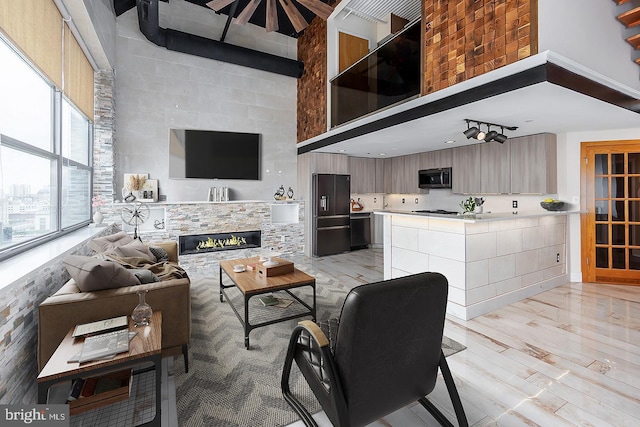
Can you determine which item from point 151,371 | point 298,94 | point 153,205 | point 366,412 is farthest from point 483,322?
point 298,94

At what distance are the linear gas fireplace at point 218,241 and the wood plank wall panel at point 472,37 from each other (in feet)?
14.1

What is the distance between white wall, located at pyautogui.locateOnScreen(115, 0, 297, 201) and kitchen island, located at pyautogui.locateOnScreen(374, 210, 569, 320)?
143 inches

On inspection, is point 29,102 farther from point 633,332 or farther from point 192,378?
point 633,332

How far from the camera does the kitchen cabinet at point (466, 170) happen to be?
5.61 meters

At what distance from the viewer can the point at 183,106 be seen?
19.2 feet

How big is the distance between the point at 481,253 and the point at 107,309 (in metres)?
3.52

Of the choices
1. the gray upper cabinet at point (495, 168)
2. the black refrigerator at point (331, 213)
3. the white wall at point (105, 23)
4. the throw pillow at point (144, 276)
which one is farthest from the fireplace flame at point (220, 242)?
the gray upper cabinet at point (495, 168)

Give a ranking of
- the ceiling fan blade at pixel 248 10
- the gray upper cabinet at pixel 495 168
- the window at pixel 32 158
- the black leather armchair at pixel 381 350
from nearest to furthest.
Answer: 1. the black leather armchair at pixel 381 350
2. the window at pixel 32 158
3. the ceiling fan blade at pixel 248 10
4. the gray upper cabinet at pixel 495 168

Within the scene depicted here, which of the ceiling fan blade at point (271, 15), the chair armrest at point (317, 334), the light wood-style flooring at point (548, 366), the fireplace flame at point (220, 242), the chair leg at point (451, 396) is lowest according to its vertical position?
the light wood-style flooring at point (548, 366)

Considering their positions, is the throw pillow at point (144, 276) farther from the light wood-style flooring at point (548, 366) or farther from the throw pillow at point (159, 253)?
the light wood-style flooring at point (548, 366)

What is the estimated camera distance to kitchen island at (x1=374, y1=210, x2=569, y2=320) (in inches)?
128

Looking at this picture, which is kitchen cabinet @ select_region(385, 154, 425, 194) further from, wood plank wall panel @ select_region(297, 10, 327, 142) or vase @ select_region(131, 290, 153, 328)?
vase @ select_region(131, 290, 153, 328)

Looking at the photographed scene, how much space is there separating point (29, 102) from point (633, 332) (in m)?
6.07

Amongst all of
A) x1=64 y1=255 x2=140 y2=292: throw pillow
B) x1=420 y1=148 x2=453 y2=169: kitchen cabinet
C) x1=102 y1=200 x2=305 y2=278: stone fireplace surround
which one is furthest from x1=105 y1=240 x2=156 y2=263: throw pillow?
x1=420 y1=148 x2=453 y2=169: kitchen cabinet
